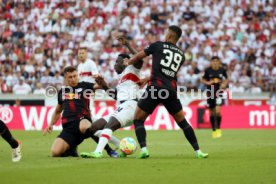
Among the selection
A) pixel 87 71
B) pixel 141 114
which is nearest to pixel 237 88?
pixel 87 71

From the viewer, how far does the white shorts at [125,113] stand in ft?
46.6

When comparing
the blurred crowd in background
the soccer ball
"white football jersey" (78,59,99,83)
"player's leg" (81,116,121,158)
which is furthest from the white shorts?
the blurred crowd in background

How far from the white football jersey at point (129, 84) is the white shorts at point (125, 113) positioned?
166mm

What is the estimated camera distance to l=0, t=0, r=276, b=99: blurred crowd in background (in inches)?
1256

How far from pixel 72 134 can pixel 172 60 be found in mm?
2645

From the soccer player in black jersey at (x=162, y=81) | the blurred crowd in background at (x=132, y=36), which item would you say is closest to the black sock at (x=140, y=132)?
the soccer player in black jersey at (x=162, y=81)

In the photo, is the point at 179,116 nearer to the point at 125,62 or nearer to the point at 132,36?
the point at 125,62

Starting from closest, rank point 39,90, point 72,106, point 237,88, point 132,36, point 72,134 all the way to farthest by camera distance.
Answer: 1. point 72,134
2. point 72,106
3. point 39,90
4. point 237,88
5. point 132,36

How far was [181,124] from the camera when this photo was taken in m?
13.8

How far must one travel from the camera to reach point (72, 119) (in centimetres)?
1458

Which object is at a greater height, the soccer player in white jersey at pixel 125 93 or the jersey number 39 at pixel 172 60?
the jersey number 39 at pixel 172 60

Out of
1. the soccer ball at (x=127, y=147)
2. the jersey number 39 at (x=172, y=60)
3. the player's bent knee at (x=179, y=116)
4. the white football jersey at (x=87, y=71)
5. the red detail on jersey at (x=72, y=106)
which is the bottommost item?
the soccer ball at (x=127, y=147)

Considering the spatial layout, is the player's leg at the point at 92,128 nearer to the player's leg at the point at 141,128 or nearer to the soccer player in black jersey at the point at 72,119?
the soccer player in black jersey at the point at 72,119

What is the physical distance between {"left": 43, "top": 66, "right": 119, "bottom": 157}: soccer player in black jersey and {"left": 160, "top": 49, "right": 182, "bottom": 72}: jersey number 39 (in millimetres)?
1934
